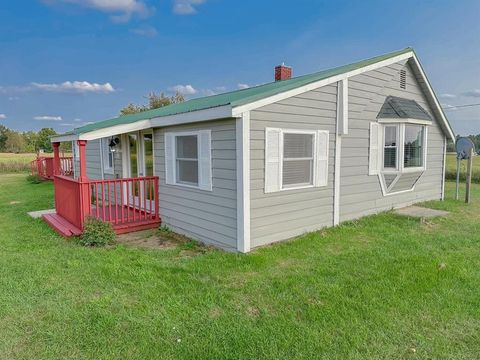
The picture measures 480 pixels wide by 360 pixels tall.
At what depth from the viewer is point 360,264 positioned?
15.3ft

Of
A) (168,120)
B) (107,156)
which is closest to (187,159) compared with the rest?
(168,120)

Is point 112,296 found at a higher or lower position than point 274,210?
lower

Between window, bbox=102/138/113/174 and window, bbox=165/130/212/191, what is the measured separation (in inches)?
158

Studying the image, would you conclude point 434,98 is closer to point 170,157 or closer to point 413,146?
point 413,146

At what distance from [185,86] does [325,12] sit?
2339 centimetres

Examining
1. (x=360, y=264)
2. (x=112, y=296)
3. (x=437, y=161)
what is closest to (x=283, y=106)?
(x=360, y=264)

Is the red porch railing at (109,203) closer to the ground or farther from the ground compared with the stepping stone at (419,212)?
farther from the ground

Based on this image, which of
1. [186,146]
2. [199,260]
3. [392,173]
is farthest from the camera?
[392,173]

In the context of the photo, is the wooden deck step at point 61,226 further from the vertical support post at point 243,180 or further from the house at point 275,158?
the vertical support post at point 243,180

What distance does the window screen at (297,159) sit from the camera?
5.88 meters

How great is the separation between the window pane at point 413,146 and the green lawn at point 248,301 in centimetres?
296

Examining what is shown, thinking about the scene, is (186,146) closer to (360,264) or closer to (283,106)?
(283,106)

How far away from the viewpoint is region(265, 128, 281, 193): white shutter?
5.46 m

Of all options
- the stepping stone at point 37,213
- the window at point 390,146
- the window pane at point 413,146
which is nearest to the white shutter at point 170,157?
the stepping stone at point 37,213
